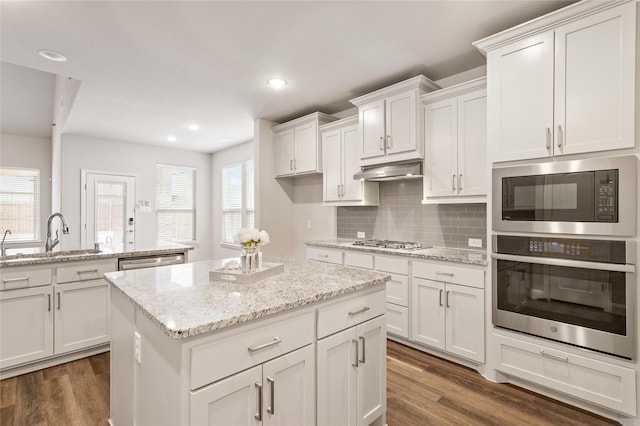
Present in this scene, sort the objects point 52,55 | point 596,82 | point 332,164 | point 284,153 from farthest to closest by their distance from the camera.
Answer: point 284,153 → point 332,164 → point 52,55 → point 596,82

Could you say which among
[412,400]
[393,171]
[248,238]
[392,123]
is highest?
[392,123]

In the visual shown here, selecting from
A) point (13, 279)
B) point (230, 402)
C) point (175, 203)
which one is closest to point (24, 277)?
point (13, 279)

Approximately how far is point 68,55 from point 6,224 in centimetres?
597

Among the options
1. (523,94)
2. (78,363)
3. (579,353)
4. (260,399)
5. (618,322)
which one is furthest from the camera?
(78,363)

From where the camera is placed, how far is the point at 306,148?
4258 mm

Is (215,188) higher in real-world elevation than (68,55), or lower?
lower

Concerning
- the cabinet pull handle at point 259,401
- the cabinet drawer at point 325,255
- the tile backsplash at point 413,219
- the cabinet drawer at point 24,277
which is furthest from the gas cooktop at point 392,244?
the cabinet drawer at point 24,277

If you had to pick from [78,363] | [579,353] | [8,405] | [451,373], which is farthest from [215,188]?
[579,353]

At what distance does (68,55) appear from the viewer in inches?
109

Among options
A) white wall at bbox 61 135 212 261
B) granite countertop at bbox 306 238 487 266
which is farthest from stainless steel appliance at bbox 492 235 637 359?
white wall at bbox 61 135 212 261

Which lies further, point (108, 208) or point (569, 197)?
point (108, 208)

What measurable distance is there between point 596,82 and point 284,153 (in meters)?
3.42

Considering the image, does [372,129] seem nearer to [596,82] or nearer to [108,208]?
[596,82]

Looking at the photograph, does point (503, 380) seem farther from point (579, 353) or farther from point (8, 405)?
point (8, 405)
